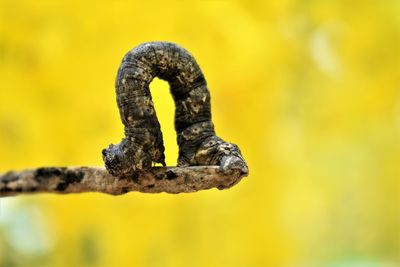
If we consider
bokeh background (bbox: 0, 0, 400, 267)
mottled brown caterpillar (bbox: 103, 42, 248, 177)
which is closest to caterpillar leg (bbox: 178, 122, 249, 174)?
mottled brown caterpillar (bbox: 103, 42, 248, 177)

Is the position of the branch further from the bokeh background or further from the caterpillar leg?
the bokeh background

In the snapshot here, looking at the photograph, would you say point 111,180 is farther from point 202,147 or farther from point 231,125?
point 231,125

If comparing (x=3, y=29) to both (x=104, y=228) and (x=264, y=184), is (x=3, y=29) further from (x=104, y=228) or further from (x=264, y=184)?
(x=264, y=184)

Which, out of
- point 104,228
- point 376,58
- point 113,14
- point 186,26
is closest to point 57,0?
point 113,14

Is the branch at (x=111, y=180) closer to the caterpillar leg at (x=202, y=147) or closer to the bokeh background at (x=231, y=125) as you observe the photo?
the caterpillar leg at (x=202, y=147)

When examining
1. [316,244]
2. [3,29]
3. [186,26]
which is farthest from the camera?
[316,244]
